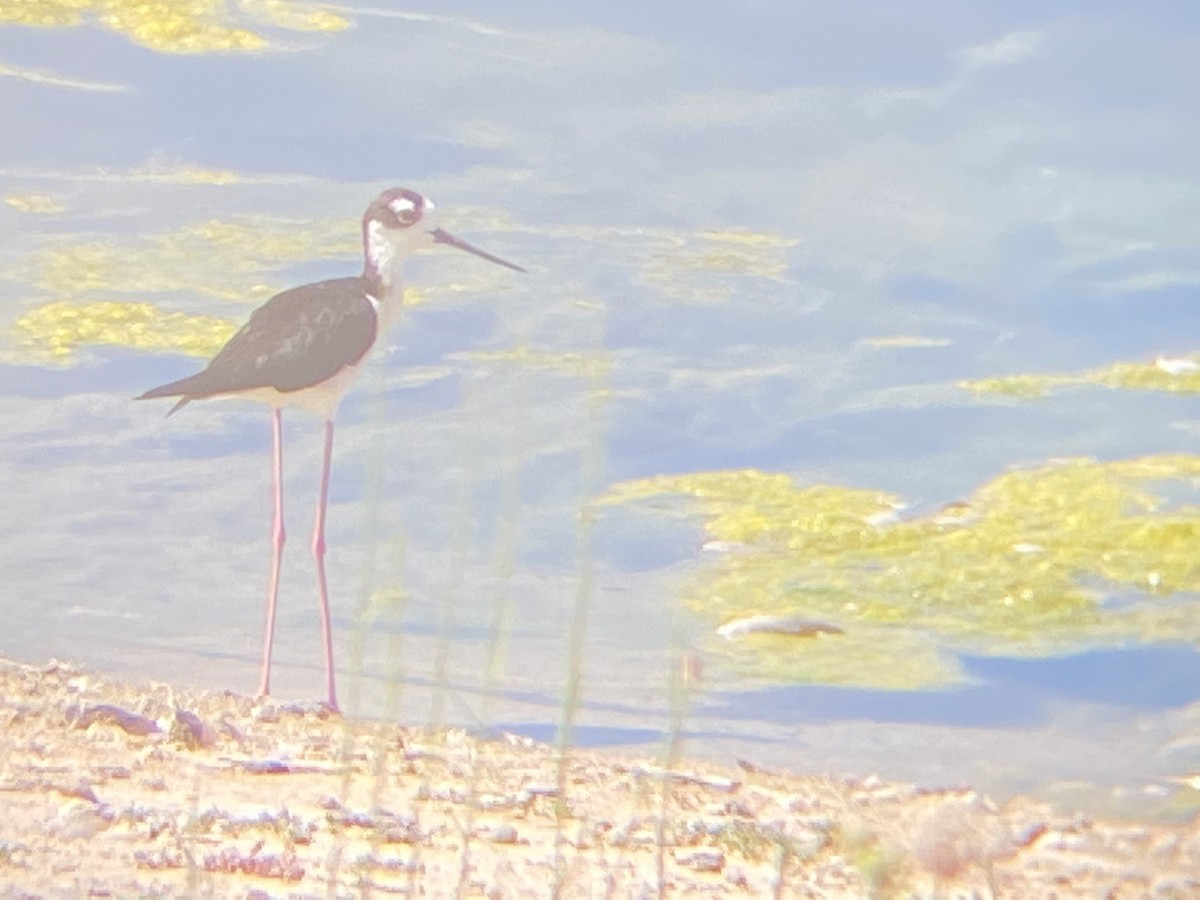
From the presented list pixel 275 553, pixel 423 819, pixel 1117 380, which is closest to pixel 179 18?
pixel 275 553

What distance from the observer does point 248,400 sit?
3904 millimetres

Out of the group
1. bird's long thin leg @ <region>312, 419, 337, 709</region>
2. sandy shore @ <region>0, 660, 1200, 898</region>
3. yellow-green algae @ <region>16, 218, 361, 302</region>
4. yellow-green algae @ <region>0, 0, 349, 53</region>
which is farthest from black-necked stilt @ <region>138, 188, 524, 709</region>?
yellow-green algae @ <region>0, 0, 349, 53</region>

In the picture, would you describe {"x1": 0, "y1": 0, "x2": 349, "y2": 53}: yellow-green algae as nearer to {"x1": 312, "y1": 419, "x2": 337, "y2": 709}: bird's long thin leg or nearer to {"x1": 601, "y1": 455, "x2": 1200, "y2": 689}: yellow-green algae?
{"x1": 312, "y1": 419, "x2": 337, "y2": 709}: bird's long thin leg

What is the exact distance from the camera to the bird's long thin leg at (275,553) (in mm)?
3730

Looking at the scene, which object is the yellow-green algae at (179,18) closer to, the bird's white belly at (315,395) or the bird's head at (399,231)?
the bird's head at (399,231)

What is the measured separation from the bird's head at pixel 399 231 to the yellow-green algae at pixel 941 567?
606 mm

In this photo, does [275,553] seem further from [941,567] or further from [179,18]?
[941,567]

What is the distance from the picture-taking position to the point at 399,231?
3.94 metres

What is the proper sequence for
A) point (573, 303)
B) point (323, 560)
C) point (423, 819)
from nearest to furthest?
point (423, 819)
point (323, 560)
point (573, 303)

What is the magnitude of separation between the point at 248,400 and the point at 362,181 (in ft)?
1.58

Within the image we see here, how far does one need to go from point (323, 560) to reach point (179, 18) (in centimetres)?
117

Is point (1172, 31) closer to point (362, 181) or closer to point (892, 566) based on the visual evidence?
point (892, 566)

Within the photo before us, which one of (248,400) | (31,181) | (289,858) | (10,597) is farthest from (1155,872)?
(31,181)

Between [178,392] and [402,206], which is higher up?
[402,206]
